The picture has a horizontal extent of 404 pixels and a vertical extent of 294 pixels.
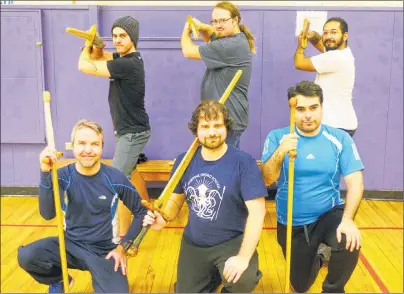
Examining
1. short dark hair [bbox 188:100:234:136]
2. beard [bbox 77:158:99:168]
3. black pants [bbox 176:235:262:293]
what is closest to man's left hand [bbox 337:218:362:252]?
black pants [bbox 176:235:262:293]

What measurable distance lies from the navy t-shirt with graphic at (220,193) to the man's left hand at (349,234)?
1.88ft

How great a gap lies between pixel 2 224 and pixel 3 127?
4.00 ft

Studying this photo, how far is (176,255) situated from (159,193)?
162cm

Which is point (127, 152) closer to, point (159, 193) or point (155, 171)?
point (155, 171)

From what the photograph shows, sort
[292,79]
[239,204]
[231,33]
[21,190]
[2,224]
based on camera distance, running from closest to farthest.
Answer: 1. [239,204]
2. [231,33]
3. [2,224]
4. [292,79]
5. [21,190]

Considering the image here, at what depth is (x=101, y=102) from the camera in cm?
573

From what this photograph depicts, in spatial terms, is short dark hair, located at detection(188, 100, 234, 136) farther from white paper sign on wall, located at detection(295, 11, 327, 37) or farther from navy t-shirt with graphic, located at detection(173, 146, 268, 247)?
white paper sign on wall, located at detection(295, 11, 327, 37)

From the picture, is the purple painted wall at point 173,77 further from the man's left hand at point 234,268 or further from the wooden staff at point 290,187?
the man's left hand at point 234,268

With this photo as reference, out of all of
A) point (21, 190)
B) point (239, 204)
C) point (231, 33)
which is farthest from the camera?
point (21, 190)

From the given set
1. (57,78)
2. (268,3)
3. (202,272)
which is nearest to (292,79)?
(268,3)

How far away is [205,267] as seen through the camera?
10.5 ft

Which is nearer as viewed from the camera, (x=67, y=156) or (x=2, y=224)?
(x=2, y=224)

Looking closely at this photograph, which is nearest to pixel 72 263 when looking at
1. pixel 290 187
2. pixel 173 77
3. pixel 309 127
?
pixel 290 187

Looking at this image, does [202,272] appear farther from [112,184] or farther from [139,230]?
[112,184]
